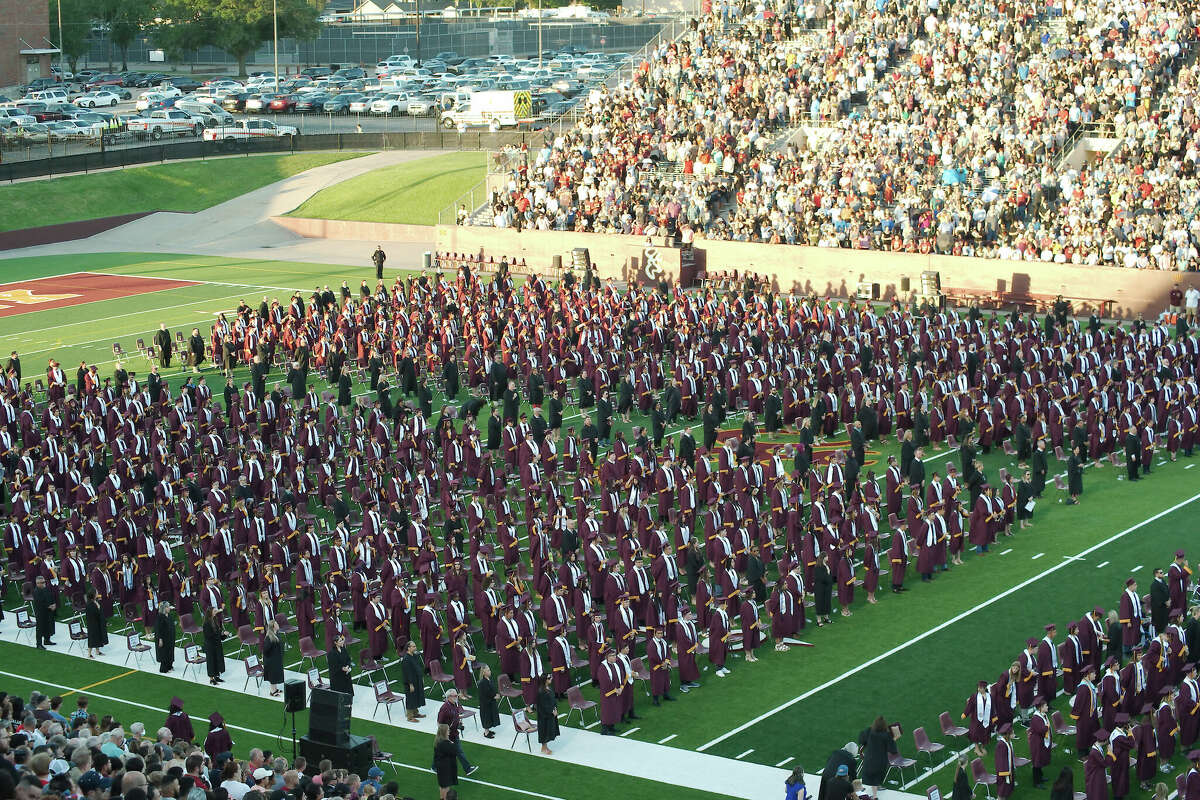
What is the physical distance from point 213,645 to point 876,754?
8531 mm

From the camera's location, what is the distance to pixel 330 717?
16797 mm

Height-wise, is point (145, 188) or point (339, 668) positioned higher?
point (145, 188)

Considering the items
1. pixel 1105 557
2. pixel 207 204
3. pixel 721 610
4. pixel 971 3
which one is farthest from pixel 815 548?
pixel 207 204

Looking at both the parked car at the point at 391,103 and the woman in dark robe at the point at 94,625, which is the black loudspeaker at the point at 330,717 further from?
the parked car at the point at 391,103

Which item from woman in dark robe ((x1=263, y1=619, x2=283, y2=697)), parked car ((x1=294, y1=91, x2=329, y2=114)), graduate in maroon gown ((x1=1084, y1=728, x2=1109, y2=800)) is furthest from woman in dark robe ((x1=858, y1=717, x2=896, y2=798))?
parked car ((x1=294, y1=91, x2=329, y2=114))

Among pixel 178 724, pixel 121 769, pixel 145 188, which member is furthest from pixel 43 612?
pixel 145 188

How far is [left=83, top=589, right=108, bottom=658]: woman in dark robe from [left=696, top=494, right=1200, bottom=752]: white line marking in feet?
27.7

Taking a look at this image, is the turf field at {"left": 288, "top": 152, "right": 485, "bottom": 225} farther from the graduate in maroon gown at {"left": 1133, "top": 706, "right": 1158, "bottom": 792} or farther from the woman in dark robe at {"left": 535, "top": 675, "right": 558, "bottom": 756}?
the graduate in maroon gown at {"left": 1133, "top": 706, "right": 1158, "bottom": 792}

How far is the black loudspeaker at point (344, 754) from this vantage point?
1677 cm

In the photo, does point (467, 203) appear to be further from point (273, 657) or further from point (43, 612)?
point (273, 657)

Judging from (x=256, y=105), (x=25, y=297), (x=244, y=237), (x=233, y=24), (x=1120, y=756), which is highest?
(x=233, y=24)

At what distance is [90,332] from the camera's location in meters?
42.8

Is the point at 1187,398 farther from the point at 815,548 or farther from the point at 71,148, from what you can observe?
the point at 71,148

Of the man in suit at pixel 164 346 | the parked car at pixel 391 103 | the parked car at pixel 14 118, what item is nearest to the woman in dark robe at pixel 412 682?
the man in suit at pixel 164 346
